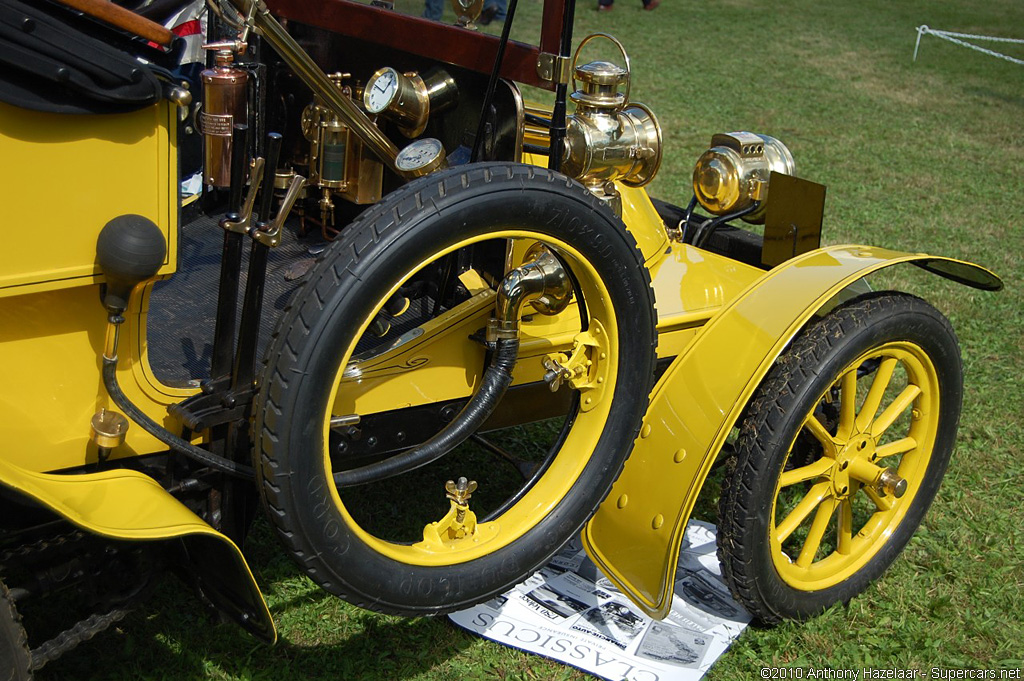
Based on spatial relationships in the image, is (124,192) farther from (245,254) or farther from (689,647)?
(689,647)

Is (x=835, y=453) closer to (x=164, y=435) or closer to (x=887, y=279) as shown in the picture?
(x=164, y=435)

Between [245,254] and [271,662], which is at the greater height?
[245,254]

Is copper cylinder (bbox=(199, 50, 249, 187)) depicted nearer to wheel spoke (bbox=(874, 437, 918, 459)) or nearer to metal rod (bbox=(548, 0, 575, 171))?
metal rod (bbox=(548, 0, 575, 171))

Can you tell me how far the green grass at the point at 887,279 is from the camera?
2.41 meters

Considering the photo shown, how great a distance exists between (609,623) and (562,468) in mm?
637

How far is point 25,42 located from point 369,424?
37.6 inches

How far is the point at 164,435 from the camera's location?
1750 millimetres

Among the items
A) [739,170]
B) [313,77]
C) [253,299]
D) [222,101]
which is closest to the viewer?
[222,101]

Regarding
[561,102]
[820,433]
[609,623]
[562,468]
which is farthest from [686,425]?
[561,102]

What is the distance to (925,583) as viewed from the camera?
2758 mm

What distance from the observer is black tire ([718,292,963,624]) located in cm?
226

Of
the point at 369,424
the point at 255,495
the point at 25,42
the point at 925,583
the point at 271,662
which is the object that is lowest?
the point at 271,662

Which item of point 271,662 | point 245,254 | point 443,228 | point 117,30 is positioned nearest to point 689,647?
point 271,662

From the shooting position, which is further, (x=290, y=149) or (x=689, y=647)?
(x=290, y=149)
